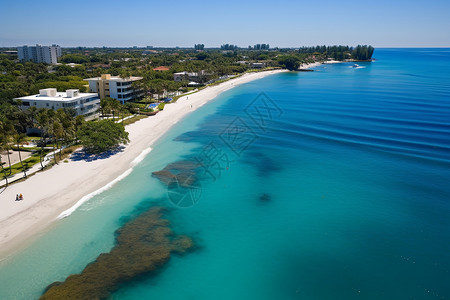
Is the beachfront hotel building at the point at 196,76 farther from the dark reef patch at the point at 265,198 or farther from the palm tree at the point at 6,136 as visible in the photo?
the dark reef patch at the point at 265,198

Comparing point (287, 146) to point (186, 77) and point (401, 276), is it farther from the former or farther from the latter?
point (186, 77)

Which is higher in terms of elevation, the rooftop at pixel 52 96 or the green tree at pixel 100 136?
the rooftop at pixel 52 96

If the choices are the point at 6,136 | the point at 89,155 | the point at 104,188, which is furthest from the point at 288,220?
the point at 6,136

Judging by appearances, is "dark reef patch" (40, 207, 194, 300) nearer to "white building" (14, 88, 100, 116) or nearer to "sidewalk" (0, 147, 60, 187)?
"sidewalk" (0, 147, 60, 187)

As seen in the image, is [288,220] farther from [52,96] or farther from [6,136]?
[52,96]

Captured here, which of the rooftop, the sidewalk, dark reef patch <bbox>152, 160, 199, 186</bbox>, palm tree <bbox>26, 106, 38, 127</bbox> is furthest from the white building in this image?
dark reef patch <bbox>152, 160, 199, 186</bbox>

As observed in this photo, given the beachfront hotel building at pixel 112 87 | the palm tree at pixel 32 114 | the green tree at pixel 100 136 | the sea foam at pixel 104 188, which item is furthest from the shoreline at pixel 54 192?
the beachfront hotel building at pixel 112 87
